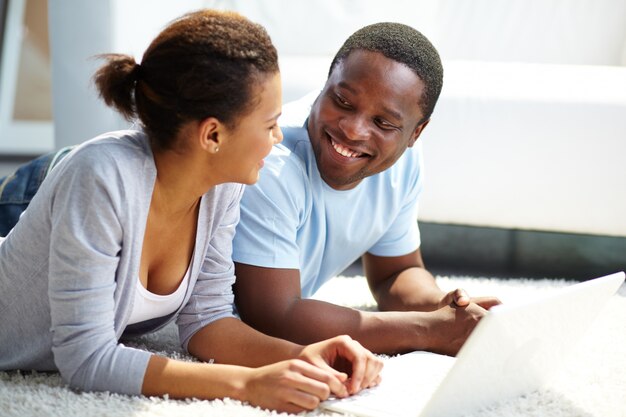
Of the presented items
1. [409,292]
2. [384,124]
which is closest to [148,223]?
[384,124]

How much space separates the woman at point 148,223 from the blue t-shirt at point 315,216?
0.17m

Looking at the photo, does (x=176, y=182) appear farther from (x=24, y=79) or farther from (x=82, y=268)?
(x=24, y=79)

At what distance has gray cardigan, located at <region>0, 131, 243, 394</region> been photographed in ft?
3.08

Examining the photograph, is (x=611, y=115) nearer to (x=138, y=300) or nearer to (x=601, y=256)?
(x=601, y=256)

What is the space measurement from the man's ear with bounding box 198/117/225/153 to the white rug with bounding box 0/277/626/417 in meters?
0.29

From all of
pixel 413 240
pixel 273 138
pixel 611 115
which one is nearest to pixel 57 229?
pixel 273 138

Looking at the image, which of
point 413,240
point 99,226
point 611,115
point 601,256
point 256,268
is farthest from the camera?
point 601,256

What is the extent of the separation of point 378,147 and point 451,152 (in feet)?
1.93

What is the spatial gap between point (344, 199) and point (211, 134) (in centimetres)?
40

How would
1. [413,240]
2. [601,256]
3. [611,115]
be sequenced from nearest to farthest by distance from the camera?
[413,240] < [611,115] < [601,256]

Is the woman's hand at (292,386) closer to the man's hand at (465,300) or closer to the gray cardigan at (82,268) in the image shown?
the gray cardigan at (82,268)

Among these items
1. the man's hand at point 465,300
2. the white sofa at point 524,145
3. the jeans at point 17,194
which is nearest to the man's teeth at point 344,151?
the man's hand at point 465,300

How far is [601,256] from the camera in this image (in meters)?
2.09

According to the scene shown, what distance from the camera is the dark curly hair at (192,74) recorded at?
97 cm
